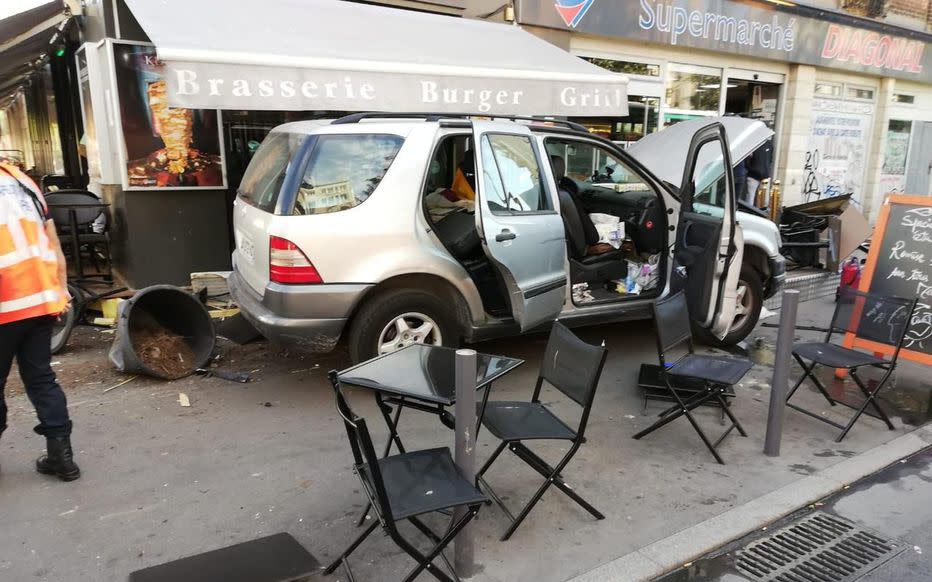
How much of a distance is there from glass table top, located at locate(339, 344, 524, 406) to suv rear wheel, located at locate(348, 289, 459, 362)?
1.05 metres

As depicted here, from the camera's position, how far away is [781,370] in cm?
379

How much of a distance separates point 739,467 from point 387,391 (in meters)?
2.31

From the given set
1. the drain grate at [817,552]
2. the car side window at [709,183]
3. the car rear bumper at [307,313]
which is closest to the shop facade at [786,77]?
the car side window at [709,183]

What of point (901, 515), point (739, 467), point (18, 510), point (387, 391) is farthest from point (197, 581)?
point (901, 515)

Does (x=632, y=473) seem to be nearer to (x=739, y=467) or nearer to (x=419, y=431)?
(x=739, y=467)

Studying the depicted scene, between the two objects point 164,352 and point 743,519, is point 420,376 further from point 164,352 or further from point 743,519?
point 164,352

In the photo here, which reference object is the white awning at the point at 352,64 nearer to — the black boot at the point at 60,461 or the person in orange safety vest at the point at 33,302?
the person in orange safety vest at the point at 33,302

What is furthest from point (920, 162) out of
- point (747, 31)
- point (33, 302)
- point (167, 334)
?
point (33, 302)

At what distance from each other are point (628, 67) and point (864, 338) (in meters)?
6.11

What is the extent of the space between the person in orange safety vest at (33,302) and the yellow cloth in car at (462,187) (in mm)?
3329

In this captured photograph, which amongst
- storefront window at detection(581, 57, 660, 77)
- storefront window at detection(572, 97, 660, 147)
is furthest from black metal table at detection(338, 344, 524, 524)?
storefront window at detection(572, 97, 660, 147)

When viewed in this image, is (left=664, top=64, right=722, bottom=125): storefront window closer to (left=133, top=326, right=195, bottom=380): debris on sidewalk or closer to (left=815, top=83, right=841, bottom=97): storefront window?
(left=815, top=83, right=841, bottom=97): storefront window

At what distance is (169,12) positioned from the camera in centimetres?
532

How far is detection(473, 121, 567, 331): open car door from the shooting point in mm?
4465
